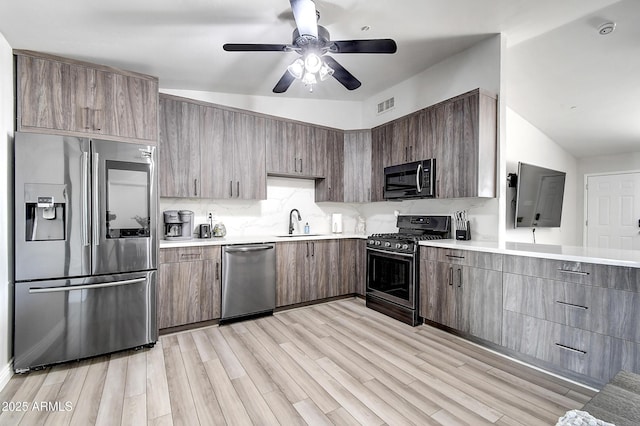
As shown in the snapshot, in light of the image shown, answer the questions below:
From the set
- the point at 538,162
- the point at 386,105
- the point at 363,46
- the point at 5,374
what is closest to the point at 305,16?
the point at 363,46

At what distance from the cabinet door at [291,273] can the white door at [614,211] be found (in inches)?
224

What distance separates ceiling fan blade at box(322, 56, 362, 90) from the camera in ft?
7.44

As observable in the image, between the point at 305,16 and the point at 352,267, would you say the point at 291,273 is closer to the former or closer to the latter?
the point at 352,267

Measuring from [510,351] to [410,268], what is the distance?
1096mm

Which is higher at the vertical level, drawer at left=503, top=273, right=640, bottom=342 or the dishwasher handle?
the dishwasher handle

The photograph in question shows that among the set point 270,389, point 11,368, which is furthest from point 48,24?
point 270,389

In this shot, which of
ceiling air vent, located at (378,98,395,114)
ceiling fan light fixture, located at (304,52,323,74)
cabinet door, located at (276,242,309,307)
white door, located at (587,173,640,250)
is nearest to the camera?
ceiling fan light fixture, located at (304,52,323,74)

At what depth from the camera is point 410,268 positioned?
10.2 feet

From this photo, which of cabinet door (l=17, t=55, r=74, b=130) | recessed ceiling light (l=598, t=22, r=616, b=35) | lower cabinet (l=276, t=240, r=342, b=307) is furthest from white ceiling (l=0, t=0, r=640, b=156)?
lower cabinet (l=276, t=240, r=342, b=307)

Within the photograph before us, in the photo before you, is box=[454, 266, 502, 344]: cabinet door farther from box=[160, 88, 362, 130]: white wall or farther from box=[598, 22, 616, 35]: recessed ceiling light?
box=[160, 88, 362, 130]: white wall

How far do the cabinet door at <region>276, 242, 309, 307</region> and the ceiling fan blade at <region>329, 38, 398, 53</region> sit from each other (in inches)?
85.6

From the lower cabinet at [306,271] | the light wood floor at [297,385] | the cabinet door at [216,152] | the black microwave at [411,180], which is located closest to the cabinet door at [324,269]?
the lower cabinet at [306,271]

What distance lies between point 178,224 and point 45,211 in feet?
3.74

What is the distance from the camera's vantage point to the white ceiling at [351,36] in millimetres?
2127
